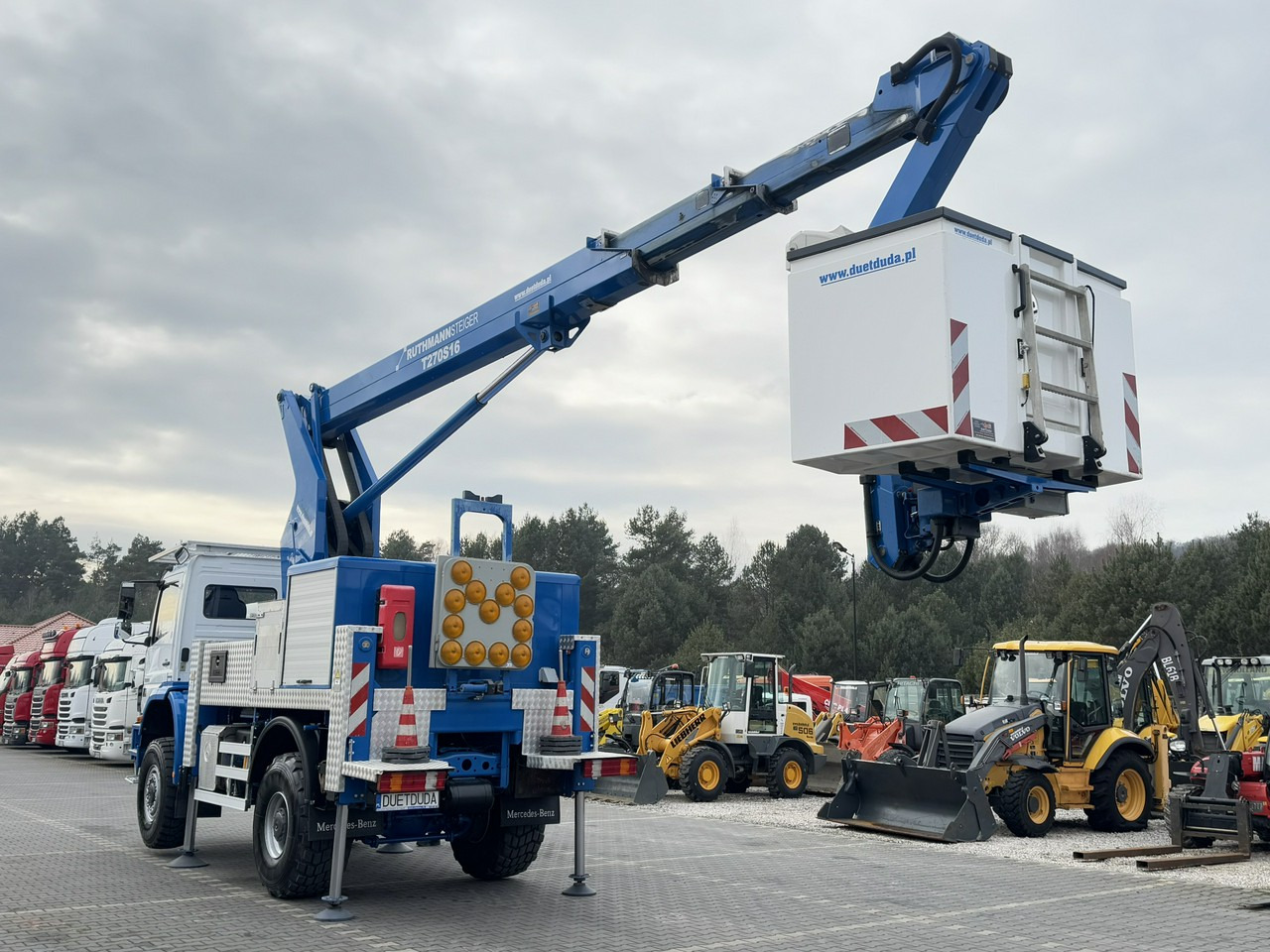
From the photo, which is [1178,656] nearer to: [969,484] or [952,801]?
[952,801]

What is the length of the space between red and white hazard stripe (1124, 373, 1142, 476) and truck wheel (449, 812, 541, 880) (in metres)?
5.48

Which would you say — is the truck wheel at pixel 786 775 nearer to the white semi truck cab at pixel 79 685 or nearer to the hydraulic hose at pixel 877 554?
the hydraulic hose at pixel 877 554

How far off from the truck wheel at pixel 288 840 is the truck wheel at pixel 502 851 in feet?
4.79

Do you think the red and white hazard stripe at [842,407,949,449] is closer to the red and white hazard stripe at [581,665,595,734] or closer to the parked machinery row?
the red and white hazard stripe at [581,665,595,734]

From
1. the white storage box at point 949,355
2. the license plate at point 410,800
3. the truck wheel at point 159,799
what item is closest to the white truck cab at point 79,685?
the truck wheel at point 159,799

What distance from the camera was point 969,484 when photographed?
668 centimetres

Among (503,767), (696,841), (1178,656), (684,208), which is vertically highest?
(684,208)

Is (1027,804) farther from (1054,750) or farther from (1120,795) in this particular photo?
(1120,795)

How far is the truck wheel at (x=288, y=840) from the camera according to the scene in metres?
8.09

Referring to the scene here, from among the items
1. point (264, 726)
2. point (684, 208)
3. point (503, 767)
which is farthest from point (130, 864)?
point (684, 208)

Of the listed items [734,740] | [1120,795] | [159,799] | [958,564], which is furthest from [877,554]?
[734,740]

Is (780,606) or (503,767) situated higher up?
(780,606)

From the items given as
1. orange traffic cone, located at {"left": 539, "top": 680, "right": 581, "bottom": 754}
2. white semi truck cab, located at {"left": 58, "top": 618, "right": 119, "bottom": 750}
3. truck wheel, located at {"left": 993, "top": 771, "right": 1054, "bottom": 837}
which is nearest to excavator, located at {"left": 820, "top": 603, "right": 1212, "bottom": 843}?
truck wheel, located at {"left": 993, "top": 771, "right": 1054, "bottom": 837}

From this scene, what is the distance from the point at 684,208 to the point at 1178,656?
9504 mm
